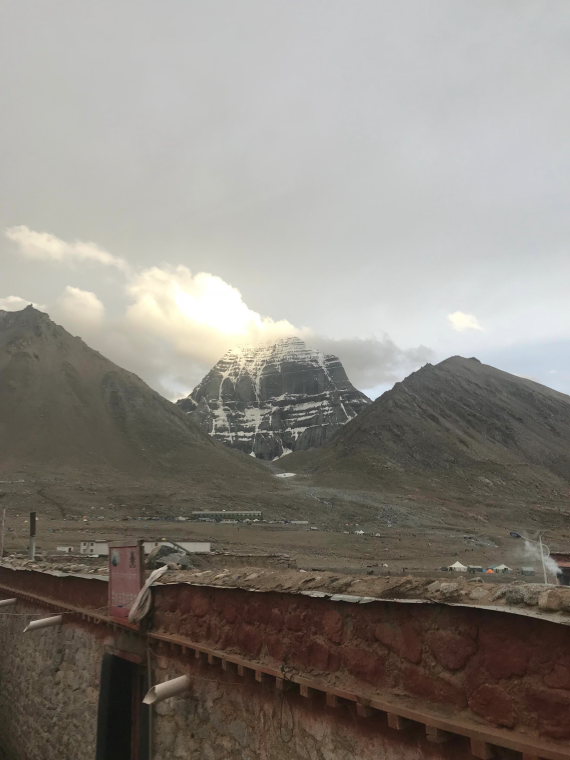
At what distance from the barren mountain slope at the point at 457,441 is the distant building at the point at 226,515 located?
2583cm

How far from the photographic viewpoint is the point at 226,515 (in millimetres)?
50562

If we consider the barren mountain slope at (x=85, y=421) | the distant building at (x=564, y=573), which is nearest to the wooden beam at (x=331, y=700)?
the distant building at (x=564, y=573)

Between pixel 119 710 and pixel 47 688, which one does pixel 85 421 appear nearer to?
pixel 47 688

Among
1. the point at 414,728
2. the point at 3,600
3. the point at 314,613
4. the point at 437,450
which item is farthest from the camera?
the point at 437,450

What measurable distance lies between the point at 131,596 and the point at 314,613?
3265 millimetres

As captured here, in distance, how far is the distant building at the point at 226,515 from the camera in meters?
49.7

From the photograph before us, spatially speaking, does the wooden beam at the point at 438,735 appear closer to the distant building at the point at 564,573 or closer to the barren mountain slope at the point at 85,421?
the distant building at the point at 564,573

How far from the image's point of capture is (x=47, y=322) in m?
110

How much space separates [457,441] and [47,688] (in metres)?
87.2

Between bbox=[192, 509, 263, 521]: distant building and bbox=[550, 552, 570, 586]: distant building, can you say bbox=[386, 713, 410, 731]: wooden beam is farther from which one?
bbox=[192, 509, 263, 521]: distant building

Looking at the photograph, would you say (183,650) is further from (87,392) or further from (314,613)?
(87,392)

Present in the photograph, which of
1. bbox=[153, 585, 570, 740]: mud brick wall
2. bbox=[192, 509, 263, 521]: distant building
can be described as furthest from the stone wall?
bbox=[192, 509, 263, 521]: distant building

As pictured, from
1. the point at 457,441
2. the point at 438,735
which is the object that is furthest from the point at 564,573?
the point at 457,441

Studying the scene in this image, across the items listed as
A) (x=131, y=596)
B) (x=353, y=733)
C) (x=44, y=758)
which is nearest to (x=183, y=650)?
(x=131, y=596)
